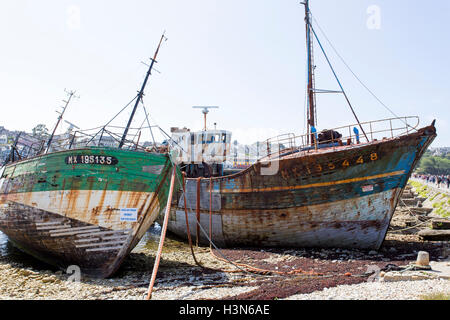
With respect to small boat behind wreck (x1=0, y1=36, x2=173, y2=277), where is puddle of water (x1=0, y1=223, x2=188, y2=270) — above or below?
below

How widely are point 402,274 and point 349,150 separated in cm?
405

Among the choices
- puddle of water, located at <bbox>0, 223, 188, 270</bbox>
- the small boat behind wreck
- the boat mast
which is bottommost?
puddle of water, located at <bbox>0, 223, 188, 270</bbox>

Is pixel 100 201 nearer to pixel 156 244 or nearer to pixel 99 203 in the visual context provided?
pixel 99 203

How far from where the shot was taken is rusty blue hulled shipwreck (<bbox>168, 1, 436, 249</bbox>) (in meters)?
9.20

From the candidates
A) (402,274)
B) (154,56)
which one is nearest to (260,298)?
(402,274)

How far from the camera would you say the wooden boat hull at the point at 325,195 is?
9203 mm

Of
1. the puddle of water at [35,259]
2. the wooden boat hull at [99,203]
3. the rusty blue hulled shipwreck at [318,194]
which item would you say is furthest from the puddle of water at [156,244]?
the wooden boat hull at [99,203]

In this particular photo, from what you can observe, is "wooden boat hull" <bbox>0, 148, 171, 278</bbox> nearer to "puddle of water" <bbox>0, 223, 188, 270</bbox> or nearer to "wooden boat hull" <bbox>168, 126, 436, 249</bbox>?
"puddle of water" <bbox>0, 223, 188, 270</bbox>

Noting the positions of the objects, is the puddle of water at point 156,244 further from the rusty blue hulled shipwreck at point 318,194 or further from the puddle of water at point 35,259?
the rusty blue hulled shipwreck at point 318,194

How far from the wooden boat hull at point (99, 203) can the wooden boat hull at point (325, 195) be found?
374cm

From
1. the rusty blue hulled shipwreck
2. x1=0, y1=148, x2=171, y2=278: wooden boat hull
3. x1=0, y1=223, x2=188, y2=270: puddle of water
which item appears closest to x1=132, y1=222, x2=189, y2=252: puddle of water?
x1=0, y1=223, x2=188, y2=270: puddle of water

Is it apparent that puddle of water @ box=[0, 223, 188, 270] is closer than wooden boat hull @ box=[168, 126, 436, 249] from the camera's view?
→ No

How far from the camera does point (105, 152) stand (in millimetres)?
8281

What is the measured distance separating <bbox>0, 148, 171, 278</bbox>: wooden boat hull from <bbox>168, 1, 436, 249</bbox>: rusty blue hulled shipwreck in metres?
1.16
